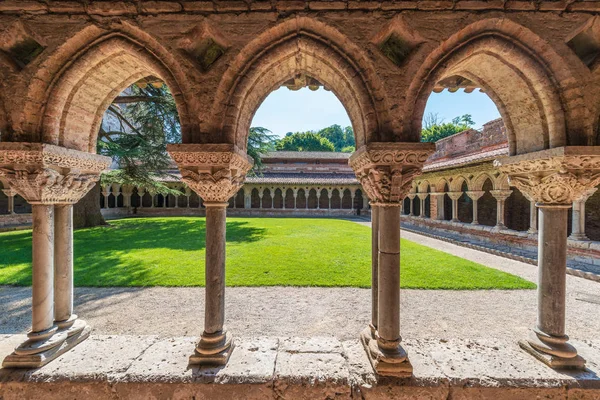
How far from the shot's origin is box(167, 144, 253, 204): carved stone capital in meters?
2.52

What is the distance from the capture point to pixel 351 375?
2.41 meters

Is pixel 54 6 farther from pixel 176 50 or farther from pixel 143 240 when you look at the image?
pixel 143 240

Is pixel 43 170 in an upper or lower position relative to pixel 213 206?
upper

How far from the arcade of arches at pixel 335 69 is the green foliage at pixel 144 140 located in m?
9.85

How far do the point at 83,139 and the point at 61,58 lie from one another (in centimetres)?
87

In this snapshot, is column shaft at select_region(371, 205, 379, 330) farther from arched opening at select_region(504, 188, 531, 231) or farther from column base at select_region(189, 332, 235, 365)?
arched opening at select_region(504, 188, 531, 231)

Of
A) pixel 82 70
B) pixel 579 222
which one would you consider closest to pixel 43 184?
pixel 82 70

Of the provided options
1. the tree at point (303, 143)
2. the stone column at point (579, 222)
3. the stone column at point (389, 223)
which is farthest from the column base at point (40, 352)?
the tree at point (303, 143)

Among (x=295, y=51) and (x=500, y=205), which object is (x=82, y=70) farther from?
(x=500, y=205)

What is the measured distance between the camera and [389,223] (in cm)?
257

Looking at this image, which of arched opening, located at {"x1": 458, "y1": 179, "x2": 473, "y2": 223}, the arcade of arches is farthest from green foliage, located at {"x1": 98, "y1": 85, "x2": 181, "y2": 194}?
arched opening, located at {"x1": 458, "y1": 179, "x2": 473, "y2": 223}

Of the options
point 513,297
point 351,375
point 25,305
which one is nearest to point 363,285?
point 513,297

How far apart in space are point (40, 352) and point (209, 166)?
2.39 meters

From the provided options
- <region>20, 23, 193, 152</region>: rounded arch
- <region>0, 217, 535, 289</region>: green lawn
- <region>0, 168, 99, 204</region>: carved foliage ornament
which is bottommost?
<region>0, 217, 535, 289</region>: green lawn
